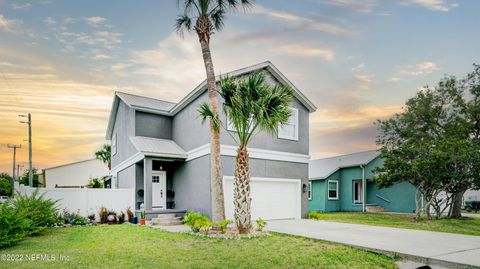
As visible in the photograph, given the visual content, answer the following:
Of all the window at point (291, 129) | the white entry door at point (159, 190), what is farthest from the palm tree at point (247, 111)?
the white entry door at point (159, 190)

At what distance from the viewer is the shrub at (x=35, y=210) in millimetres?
11359

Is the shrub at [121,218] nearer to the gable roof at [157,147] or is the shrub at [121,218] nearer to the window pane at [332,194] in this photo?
the gable roof at [157,147]

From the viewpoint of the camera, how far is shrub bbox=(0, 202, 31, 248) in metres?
8.70

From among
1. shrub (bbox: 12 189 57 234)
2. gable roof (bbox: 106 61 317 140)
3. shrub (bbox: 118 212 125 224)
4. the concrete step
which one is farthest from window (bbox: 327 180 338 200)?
shrub (bbox: 12 189 57 234)

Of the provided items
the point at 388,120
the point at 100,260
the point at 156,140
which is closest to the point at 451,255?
the point at 100,260

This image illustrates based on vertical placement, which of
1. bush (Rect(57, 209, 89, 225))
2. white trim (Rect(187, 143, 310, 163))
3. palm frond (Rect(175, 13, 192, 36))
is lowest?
bush (Rect(57, 209, 89, 225))

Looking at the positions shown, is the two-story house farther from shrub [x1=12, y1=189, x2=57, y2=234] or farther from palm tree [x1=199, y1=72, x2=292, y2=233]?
shrub [x1=12, y1=189, x2=57, y2=234]

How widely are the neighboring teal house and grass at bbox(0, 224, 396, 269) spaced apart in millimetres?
15746

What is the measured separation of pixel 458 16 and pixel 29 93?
17875 mm

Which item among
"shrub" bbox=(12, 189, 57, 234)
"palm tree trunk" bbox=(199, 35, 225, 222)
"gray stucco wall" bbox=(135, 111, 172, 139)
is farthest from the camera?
"gray stucco wall" bbox=(135, 111, 172, 139)

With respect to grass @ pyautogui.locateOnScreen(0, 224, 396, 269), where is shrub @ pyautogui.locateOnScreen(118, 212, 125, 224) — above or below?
below

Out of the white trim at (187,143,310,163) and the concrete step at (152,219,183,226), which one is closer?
the concrete step at (152,219,183,226)

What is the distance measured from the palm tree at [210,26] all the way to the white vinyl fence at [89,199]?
198 inches

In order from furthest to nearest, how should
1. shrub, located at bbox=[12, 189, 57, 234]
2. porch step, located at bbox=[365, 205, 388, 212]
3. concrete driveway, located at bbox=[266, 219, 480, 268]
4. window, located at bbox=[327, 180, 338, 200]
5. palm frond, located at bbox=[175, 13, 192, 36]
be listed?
window, located at bbox=[327, 180, 338, 200] < porch step, located at bbox=[365, 205, 388, 212] < palm frond, located at bbox=[175, 13, 192, 36] < shrub, located at bbox=[12, 189, 57, 234] < concrete driveway, located at bbox=[266, 219, 480, 268]
